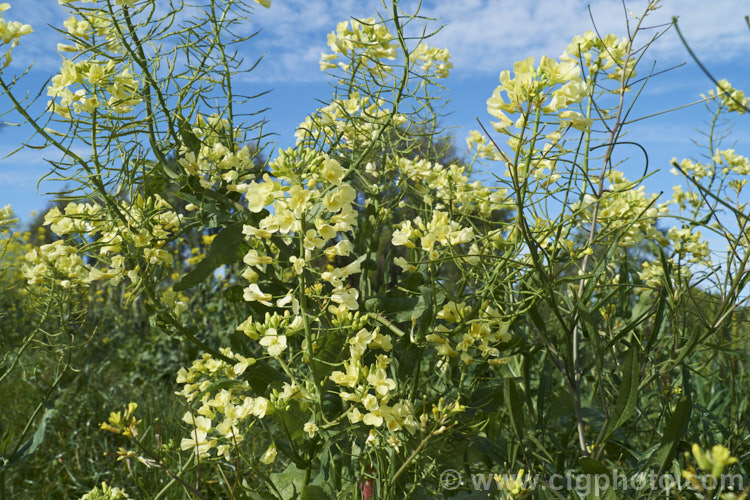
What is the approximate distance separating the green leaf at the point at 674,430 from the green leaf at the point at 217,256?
36.9 inches

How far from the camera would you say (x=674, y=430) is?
1115 millimetres

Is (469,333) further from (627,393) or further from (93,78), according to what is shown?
(93,78)

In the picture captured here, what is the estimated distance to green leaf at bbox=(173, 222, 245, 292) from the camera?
123 cm

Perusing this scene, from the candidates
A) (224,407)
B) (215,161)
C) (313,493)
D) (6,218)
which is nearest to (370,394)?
(313,493)

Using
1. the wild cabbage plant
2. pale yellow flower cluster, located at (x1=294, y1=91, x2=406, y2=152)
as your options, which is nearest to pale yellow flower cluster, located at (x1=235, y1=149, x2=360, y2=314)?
the wild cabbage plant

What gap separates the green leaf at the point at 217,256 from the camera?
4.03 feet

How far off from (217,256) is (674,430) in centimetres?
97

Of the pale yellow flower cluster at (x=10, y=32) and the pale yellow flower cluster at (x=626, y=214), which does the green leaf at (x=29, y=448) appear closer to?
the pale yellow flower cluster at (x=10, y=32)

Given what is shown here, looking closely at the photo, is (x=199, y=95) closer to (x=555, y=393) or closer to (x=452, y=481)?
(x=452, y=481)

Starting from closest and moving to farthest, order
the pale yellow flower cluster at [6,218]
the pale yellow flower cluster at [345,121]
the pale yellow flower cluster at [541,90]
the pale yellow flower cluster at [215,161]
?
the pale yellow flower cluster at [541,90], the pale yellow flower cluster at [215,161], the pale yellow flower cluster at [345,121], the pale yellow flower cluster at [6,218]

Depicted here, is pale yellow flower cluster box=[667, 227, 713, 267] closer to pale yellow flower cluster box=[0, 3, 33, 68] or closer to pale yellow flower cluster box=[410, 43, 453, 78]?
pale yellow flower cluster box=[410, 43, 453, 78]

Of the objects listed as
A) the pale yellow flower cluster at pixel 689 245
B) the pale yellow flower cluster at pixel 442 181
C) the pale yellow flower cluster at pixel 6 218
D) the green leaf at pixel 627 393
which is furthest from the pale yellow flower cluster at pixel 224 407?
the pale yellow flower cluster at pixel 689 245

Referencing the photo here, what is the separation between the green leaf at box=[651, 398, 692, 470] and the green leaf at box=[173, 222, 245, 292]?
0.94m

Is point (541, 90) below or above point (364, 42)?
below
